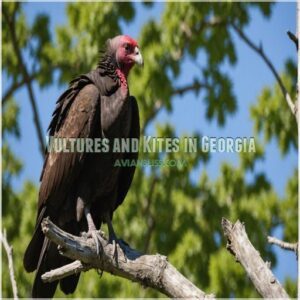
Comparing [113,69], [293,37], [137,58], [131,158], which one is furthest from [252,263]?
[137,58]

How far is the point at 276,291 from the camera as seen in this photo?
4.52 m

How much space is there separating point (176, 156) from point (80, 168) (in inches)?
224

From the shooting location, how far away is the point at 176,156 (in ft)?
38.3

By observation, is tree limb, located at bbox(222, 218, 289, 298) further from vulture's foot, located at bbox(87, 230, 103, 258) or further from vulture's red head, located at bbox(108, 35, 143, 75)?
vulture's red head, located at bbox(108, 35, 143, 75)

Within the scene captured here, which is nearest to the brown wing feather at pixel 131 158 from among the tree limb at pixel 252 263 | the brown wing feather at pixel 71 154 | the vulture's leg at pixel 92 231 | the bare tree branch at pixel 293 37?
the brown wing feather at pixel 71 154

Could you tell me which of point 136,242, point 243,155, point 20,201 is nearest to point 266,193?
point 243,155

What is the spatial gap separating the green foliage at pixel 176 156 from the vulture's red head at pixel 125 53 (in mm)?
3957

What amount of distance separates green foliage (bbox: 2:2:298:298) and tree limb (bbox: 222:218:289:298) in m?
5.92

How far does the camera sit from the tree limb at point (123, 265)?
16.6ft

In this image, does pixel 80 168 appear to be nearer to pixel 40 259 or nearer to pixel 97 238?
pixel 97 238

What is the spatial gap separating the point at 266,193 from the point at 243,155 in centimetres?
89

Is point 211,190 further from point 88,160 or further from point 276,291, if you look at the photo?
point 276,291

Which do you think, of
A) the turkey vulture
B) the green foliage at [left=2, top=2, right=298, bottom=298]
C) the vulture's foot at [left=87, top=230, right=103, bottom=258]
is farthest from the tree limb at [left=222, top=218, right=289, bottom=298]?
the green foliage at [left=2, top=2, right=298, bottom=298]

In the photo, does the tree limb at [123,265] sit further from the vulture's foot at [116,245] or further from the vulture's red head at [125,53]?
the vulture's red head at [125,53]
